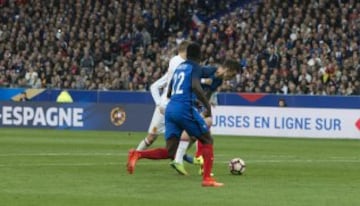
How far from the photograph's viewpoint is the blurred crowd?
120ft

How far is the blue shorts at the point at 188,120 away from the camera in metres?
15.6

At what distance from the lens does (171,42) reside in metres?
41.7

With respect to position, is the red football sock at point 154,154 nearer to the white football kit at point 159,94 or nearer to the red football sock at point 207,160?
the white football kit at point 159,94

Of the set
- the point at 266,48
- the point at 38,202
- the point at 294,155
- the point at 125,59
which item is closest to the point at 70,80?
the point at 125,59

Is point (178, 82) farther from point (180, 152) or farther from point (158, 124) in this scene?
point (158, 124)

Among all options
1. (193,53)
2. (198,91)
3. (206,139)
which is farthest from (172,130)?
(193,53)

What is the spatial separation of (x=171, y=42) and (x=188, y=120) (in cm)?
2620

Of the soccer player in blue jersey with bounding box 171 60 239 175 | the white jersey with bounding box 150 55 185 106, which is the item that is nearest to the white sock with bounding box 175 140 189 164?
the soccer player in blue jersey with bounding box 171 60 239 175

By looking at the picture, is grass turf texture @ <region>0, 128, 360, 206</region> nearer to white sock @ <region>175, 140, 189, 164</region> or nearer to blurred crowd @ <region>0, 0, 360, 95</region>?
white sock @ <region>175, 140, 189, 164</region>

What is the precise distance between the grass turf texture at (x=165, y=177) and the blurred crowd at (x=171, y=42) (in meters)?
8.87

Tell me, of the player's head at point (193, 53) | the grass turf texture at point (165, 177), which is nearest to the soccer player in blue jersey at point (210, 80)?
the grass turf texture at point (165, 177)

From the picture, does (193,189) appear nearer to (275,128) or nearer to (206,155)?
(206,155)

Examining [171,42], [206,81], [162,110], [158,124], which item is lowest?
[171,42]

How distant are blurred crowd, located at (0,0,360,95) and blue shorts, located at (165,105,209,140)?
64.2 feet
